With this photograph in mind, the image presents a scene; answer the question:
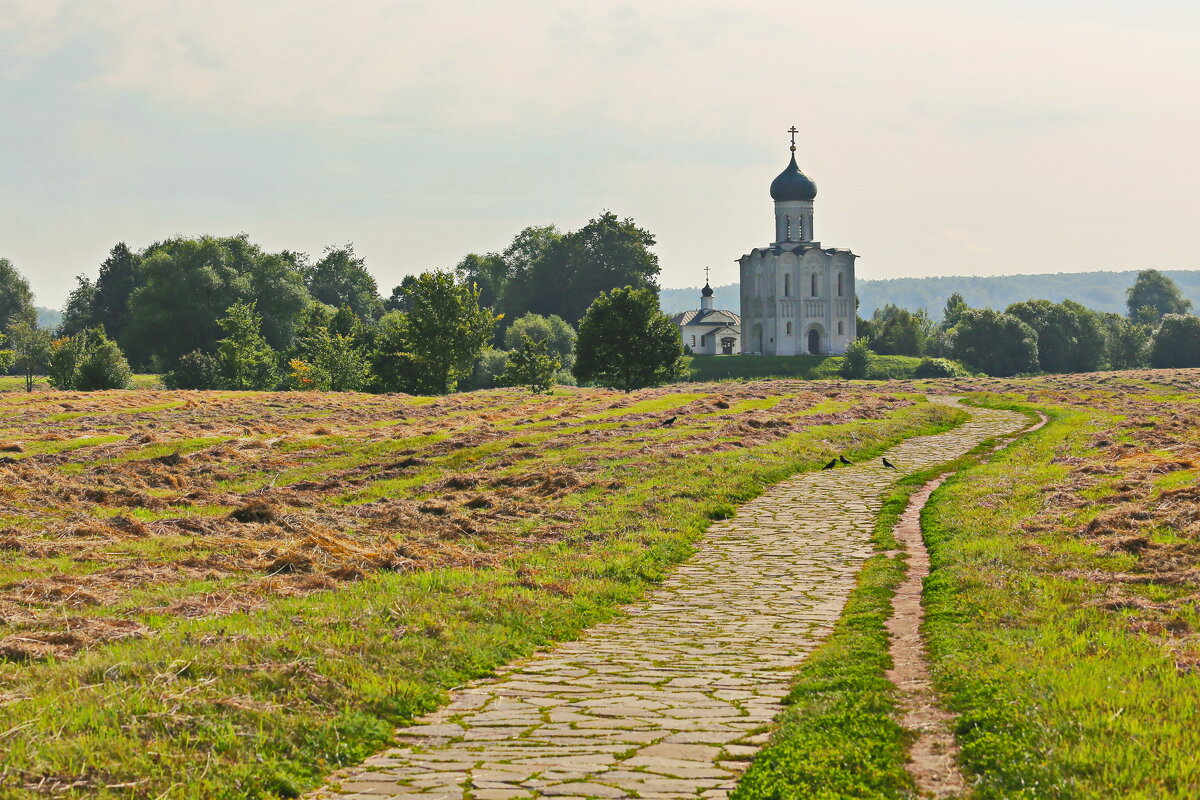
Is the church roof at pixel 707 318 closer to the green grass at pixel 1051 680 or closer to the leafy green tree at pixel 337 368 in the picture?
the leafy green tree at pixel 337 368

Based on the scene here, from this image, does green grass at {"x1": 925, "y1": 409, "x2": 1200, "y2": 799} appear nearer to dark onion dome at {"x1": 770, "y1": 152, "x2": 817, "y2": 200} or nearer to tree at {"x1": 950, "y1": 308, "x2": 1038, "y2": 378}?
tree at {"x1": 950, "y1": 308, "x2": 1038, "y2": 378}

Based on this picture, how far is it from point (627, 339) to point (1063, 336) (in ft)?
290

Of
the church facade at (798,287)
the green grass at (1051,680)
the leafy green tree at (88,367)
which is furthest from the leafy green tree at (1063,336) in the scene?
the green grass at (1051,680)

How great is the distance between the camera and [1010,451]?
3553cm

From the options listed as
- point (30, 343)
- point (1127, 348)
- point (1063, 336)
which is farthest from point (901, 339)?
point (30, 343)

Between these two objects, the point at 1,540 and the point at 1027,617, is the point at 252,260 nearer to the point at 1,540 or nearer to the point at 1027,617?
the point at 1,540

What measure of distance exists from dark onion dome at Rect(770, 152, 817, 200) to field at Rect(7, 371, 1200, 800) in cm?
13083

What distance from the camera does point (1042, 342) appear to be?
151500 millimetres

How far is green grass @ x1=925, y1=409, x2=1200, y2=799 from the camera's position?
798cm

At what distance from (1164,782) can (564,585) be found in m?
9.21

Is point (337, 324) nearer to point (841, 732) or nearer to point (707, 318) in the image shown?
point (707, 318)

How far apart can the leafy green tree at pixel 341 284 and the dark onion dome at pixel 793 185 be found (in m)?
67.8

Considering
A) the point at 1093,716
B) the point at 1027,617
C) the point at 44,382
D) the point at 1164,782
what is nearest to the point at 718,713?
the point at 1093,716

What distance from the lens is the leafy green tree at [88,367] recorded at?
311ft
